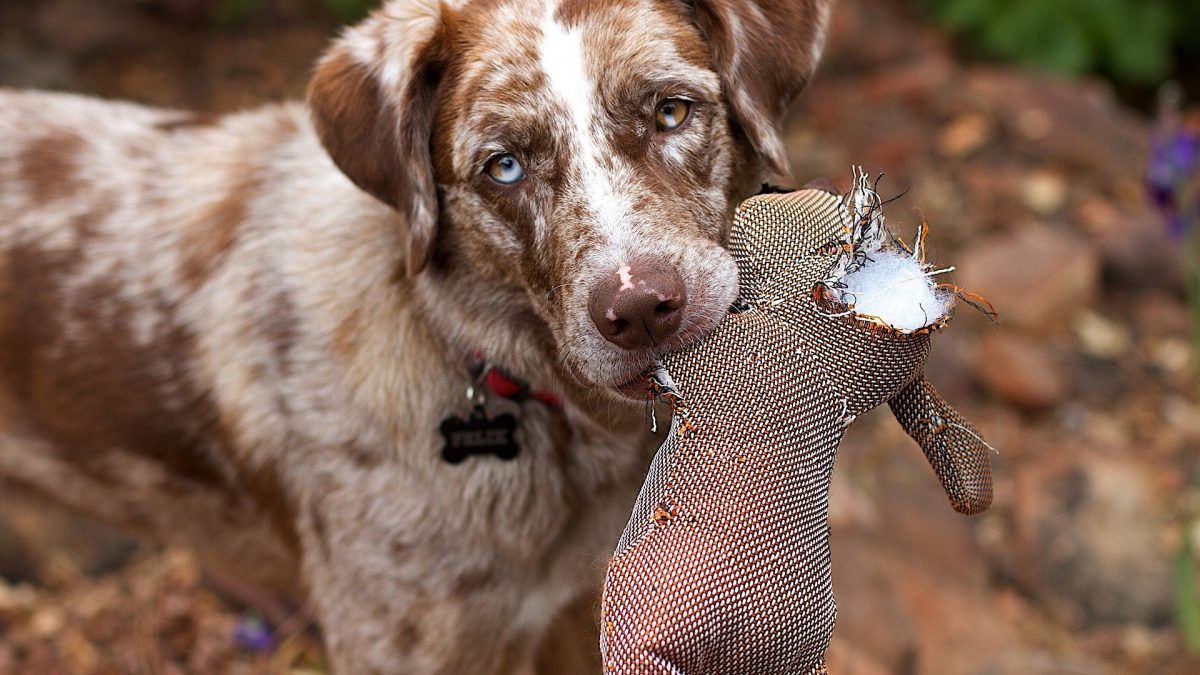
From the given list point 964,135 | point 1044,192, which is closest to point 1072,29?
point 964,135

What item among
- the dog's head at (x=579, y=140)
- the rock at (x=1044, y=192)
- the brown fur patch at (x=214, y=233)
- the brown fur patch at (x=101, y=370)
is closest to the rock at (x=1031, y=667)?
the dog's head at (x=579, y=140)

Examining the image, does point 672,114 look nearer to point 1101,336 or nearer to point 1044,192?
point 1101,336

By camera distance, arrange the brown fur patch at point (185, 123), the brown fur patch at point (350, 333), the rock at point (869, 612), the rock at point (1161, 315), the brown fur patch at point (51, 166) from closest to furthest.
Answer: the brown fur patch at point (350, 333) < the brown fur patch at point (51, 166) < the brown fur patch at point (185, 123) < the rock at point (869, 612) < the rock at point (1161, 315)

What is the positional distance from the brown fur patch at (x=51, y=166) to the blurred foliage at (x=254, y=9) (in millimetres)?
2689

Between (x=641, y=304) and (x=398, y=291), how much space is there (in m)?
0.85

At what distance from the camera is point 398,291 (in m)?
2.53

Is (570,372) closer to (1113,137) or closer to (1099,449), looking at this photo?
(1099,449)

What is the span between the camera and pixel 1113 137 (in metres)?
5.62

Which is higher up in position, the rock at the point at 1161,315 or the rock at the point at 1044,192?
the rock at the point at 1044,192

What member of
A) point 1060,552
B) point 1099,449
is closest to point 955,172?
point 1099,449

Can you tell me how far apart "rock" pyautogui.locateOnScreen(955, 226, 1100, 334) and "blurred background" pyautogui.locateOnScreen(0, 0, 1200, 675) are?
13 mm

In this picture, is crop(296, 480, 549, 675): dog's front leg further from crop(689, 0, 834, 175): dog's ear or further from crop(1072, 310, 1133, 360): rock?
crop(1072, 310, 1133, 360): rock

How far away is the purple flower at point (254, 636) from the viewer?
3742 millimetres

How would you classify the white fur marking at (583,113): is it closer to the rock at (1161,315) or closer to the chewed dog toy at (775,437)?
the chewed dog toy at (775,437)
